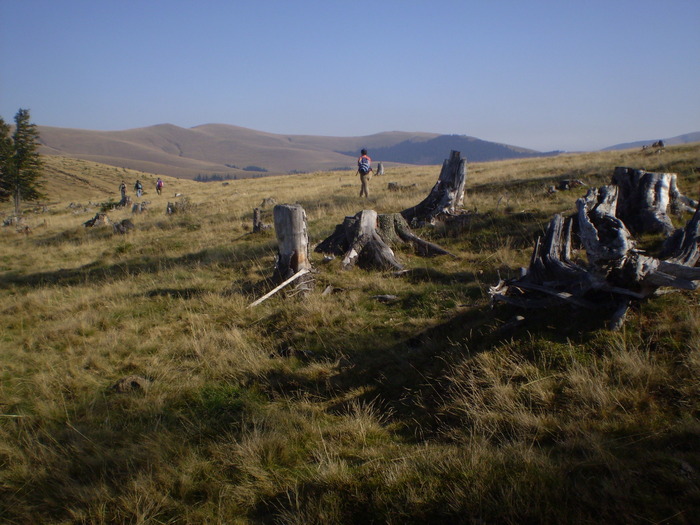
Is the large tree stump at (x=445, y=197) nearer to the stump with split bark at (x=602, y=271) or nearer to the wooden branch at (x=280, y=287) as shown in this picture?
the stump with split bark at (x=602, y=271)

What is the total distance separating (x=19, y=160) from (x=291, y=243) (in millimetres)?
43106

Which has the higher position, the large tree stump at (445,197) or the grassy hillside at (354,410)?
the large tree stump at (445,197)

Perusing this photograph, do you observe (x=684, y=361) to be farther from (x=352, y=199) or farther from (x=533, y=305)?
(x=352, y=199)

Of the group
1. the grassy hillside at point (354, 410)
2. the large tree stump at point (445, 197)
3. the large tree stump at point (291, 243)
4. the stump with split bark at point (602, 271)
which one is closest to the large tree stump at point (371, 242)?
the grassy hillside at point (354, 410)

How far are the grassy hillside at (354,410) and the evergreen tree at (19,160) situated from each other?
3976cm

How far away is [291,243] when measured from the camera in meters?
7.49

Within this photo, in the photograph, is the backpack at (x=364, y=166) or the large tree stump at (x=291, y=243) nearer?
the large tree stump at (x=291, y=243)

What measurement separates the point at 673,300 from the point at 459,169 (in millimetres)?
8435

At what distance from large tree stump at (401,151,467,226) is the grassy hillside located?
4.02 meters

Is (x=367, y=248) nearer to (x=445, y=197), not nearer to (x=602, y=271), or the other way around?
(x=445, y=197)

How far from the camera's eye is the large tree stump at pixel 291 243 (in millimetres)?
7332

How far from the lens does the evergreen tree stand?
37.6 metres

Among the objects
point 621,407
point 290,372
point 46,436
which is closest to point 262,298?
point 290,372

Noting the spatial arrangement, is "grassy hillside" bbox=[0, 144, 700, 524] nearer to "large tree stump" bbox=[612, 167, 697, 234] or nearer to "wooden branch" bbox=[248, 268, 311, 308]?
"wooden branch" bbox=[248, 268, 311, 308]
